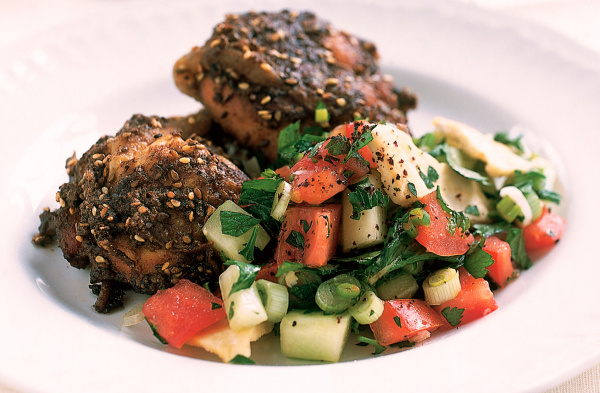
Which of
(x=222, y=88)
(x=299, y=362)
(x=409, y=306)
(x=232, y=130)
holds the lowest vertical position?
(x=299, y=362)

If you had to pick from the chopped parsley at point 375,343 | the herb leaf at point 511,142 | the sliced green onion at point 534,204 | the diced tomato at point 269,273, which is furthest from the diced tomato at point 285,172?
the herb leaf at point 511,142

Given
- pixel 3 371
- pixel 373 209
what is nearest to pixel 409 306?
pixel 373 209

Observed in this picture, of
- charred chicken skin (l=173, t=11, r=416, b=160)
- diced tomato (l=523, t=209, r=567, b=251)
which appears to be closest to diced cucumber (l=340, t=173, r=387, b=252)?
charred chicken skin (l=173, t=11, r=416, b=160)

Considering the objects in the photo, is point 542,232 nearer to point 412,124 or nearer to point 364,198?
point 364,198

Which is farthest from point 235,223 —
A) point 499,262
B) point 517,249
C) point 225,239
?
point 517,249

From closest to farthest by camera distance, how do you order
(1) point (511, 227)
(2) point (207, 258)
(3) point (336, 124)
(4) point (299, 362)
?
(4) point (299, 362) → (2) point (207, 258) → (1) point (511, 227) → (3) point (336, 124)

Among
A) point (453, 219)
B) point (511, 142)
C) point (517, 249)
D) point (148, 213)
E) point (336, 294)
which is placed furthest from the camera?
point (511, 142)

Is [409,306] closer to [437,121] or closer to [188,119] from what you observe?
Result: [437,121]
